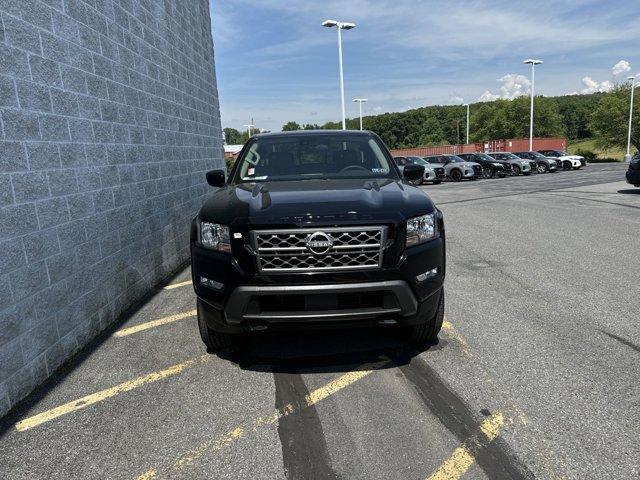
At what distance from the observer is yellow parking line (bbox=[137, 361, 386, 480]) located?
2471mm

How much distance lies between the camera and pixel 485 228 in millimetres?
9711

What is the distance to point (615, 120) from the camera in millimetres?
53281

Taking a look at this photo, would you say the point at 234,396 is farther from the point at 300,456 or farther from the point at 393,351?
the point at 393,351

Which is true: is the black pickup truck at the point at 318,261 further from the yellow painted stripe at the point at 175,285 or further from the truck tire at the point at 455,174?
the truck tire at the point at 455,174

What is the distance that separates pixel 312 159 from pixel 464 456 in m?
2.89

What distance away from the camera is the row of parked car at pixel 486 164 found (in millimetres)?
26391

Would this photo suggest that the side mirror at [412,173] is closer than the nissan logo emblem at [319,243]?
No

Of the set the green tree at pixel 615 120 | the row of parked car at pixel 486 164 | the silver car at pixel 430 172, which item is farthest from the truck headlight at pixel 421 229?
the green tree at pixel 615 120

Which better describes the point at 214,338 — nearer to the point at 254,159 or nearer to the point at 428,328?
the point at 428,328

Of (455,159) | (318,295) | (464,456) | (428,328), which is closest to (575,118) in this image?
(455,159)

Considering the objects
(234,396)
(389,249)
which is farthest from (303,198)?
(234,396)

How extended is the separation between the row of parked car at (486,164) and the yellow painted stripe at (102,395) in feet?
68.8

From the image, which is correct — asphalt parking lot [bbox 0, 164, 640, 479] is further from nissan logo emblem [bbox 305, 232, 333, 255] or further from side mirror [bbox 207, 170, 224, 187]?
side mirror [bbox 207, 170, 224, 187]

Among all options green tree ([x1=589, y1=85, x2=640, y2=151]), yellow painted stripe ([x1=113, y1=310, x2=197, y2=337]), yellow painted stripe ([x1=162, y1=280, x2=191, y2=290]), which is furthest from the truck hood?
green tree ([x1=589, y1=85, x2=640, y2=151])
